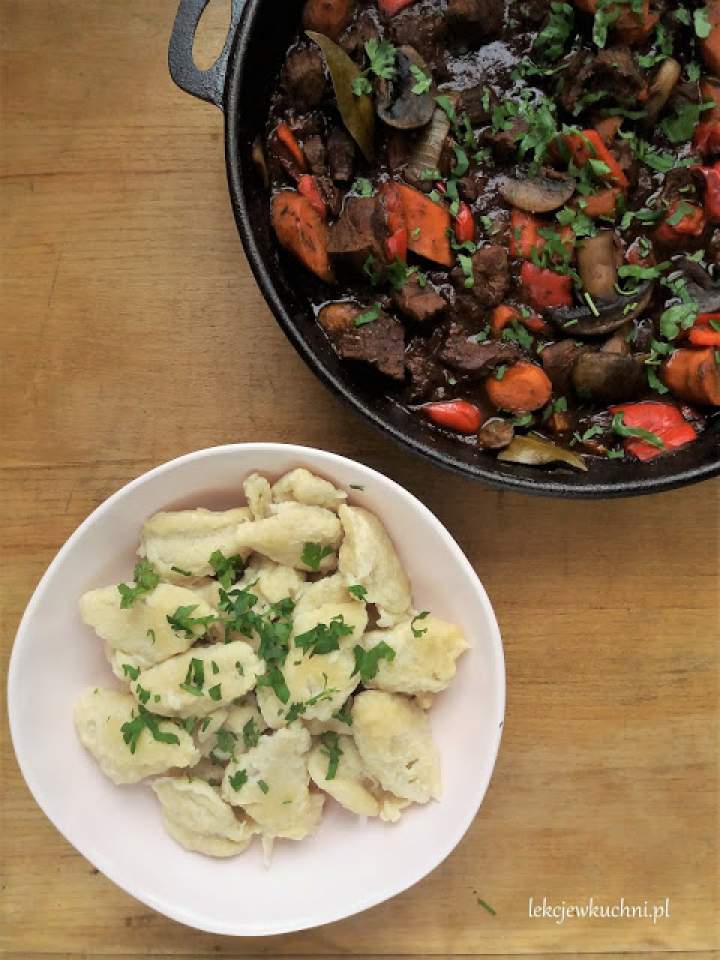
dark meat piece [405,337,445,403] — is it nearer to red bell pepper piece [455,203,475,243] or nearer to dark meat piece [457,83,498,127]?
red bell pepper piece [455,203,475,243]

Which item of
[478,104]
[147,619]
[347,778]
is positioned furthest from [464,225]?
[347,778]

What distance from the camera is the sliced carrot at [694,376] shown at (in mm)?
2590

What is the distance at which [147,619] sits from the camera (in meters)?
2.58

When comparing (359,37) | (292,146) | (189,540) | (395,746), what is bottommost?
(395,746)

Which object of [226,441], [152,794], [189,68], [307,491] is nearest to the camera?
[189,68]

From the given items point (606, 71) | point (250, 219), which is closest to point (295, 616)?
point (250, 219)

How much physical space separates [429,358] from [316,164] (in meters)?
0.64

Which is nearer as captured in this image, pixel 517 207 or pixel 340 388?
pixel 340 388

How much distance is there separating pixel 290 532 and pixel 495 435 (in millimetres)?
653

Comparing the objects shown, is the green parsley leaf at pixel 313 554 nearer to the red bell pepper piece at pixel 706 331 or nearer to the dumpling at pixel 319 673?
the dumpling at pixel 319 673

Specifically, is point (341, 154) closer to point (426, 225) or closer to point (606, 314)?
point (426, 225)

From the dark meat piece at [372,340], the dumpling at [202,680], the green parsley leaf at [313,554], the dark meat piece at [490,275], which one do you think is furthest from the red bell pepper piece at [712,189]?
the dumpling at [202,680]

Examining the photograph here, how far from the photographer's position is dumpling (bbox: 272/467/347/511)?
8.53 feet

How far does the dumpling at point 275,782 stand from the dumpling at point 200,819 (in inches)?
1.9
